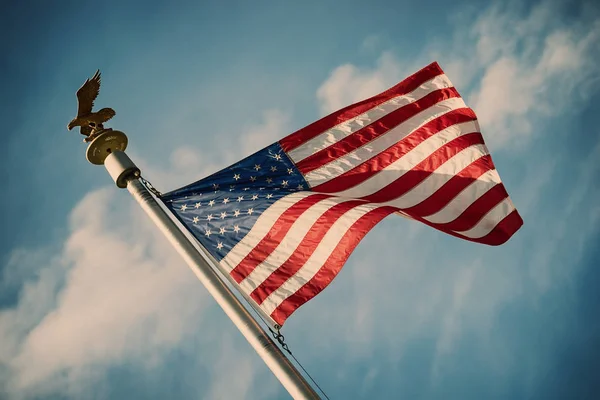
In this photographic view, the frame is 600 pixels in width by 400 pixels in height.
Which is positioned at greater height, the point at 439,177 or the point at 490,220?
the point at 439,177

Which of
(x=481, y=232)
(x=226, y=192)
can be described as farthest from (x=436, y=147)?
(x=226, y=192)

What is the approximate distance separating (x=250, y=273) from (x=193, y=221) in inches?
66.8

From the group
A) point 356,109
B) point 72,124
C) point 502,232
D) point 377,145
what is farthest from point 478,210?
point 72,124

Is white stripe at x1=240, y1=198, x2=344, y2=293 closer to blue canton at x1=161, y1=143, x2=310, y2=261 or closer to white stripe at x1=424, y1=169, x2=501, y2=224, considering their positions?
blue canton at x1=161, y1=143, x2=310, y2=261

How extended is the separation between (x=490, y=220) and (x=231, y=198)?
5920 millimetres

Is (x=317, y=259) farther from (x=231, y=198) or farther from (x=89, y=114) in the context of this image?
(x=89, y=114)

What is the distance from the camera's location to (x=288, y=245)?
31.1ft

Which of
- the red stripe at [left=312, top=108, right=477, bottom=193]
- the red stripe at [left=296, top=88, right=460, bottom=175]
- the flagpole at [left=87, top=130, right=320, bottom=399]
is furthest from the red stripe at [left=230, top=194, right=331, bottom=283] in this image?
the red stripe at [left=296, top=88, right=460, bottom=175]

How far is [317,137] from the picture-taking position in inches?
485

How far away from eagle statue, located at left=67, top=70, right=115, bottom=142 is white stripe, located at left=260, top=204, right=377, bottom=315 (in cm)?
565

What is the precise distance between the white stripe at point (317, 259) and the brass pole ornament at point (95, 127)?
5.11m

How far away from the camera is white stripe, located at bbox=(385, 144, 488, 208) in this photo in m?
11.5

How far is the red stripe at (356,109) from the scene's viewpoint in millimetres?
12039

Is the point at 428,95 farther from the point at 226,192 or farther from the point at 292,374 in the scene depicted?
the point at 292,374
